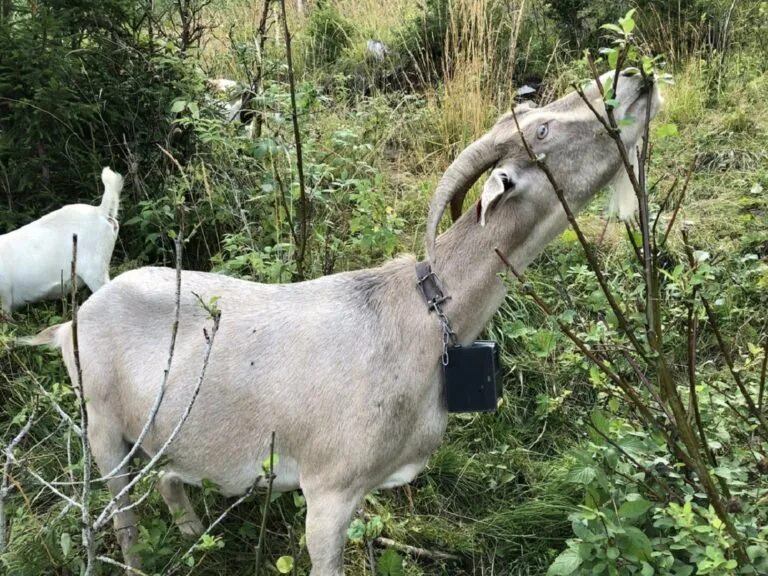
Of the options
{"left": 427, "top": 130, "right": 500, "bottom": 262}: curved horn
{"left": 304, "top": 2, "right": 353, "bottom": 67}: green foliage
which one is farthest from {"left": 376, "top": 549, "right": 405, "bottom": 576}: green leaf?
{"left": 304, "top": 2, "right": 353, "bottom": 67}: green foliage

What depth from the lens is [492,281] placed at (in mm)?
2387

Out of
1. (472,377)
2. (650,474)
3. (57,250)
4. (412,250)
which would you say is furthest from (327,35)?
(650,474)

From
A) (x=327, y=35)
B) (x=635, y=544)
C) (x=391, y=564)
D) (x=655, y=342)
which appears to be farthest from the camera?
(x=327, y=35)

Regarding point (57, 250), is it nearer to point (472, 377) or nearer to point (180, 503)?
point (180, 503)

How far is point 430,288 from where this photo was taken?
2424 mm

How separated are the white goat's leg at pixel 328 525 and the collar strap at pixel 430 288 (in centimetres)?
68

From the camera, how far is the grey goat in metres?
2.33

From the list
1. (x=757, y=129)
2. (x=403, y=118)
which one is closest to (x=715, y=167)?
(x=757, y=129)

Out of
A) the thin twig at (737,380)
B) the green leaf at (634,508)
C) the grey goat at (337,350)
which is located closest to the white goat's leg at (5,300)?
the grey goat at (337,350)

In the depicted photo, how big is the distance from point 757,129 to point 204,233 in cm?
433

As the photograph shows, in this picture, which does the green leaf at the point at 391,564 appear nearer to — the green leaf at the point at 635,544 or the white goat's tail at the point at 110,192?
the green leaf at the point at 635,544

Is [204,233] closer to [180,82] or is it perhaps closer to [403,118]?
[180,82]

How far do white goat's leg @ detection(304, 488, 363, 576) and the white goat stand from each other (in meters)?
2.29

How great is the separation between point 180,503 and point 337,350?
1198 mm
